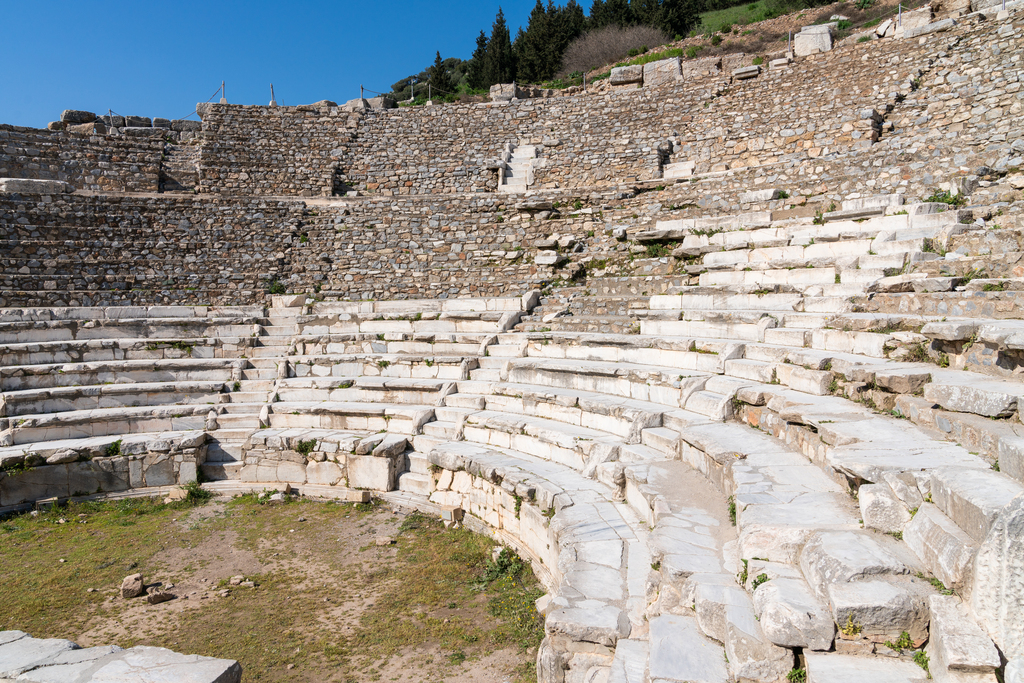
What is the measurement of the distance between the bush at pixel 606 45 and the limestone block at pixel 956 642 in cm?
3008

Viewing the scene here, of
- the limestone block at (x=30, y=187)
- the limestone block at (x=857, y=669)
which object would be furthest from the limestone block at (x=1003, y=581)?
the limestone block at (x=30, y=187)

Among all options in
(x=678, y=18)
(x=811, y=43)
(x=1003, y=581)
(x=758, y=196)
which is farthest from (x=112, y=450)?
(x=678, y=18)

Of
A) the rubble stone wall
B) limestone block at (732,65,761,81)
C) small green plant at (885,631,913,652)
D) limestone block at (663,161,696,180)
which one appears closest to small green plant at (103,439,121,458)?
the rubble stone wall

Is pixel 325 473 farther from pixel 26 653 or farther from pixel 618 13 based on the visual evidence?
pixel 618 13

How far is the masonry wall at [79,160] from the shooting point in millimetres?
17047

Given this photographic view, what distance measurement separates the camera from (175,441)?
8734 mm

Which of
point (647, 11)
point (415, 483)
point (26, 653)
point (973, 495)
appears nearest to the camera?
point (973, 495)

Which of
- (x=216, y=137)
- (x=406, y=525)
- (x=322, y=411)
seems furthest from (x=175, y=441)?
(x=216, y=137)

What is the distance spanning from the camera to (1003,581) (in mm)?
2197

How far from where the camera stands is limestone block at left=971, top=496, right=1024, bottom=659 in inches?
84.5

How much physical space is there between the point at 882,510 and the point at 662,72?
19072mm

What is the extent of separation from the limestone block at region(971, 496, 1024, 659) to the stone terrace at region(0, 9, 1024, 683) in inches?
0.6

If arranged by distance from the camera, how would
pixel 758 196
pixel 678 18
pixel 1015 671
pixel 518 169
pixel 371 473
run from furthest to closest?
1. pixel 678 18
2. pixel 518 169
3. pixel 758 196
4. pixel 371 473
5. pixel 1015 671

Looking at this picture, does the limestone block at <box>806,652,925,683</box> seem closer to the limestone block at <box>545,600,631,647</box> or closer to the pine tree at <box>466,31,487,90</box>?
the limestone block at <box>545,600,631,647</box>
